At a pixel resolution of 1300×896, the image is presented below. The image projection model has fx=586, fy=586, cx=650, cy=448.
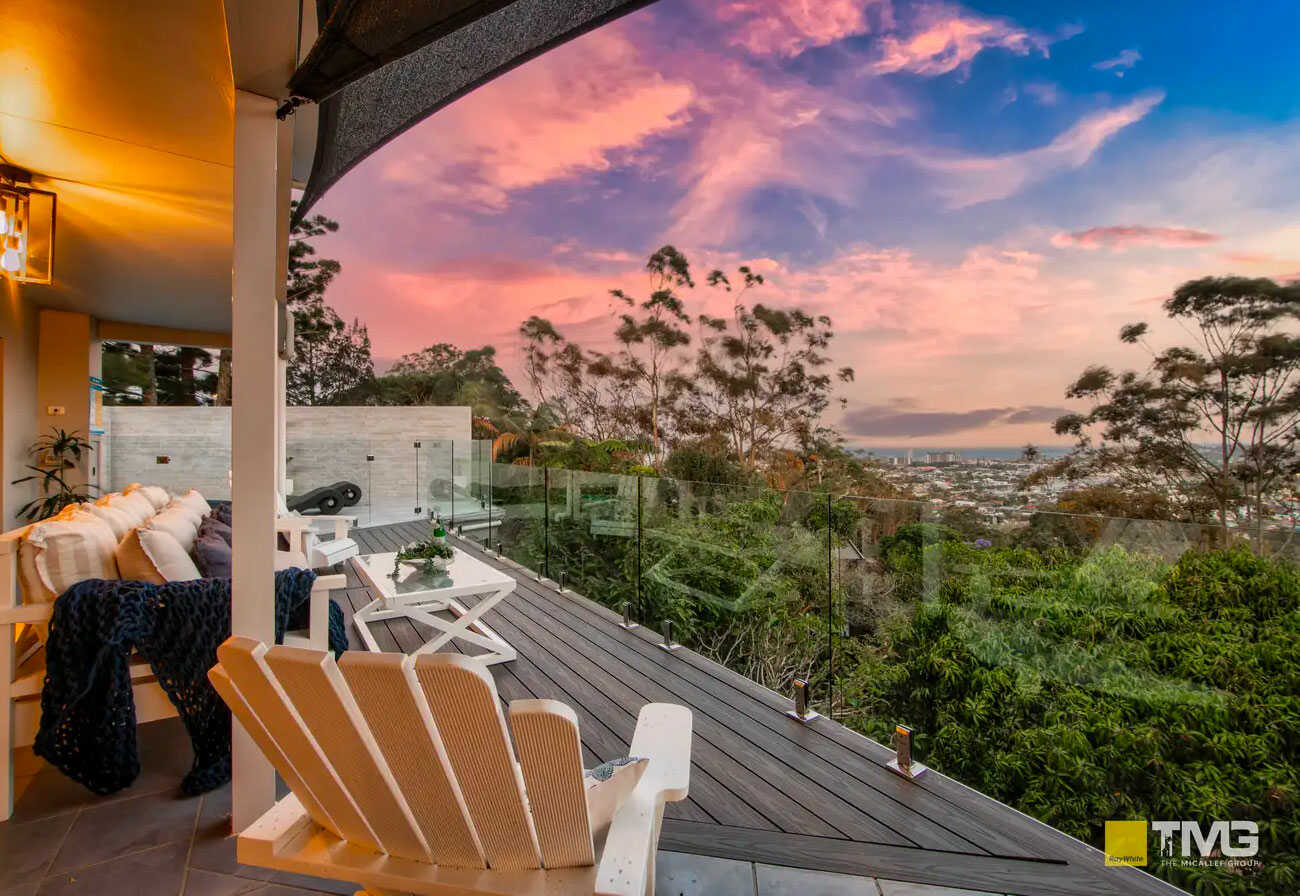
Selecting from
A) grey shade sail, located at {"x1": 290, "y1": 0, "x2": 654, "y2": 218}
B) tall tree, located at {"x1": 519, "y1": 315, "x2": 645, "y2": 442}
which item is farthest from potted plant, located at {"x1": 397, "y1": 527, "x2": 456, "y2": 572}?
tall tree, located at {"x1": 519, "y1": 315, "x2": 645, "y2": 442}

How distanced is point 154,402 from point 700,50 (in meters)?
12.7

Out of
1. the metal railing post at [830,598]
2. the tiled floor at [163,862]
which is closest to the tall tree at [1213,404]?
the metal railing post at [830,598]

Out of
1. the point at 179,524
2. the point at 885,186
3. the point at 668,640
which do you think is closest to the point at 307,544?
the point at 179,524

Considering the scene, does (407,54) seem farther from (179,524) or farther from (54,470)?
(54,470)

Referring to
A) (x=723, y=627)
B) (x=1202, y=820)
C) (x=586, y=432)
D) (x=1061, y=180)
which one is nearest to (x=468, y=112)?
(x=586, y=432)

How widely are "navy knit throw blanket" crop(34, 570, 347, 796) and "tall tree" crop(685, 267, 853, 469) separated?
13.6 metres

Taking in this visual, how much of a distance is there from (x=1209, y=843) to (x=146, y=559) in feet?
12.9

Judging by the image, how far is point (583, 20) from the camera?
1.58 metres

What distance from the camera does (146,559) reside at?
2.25 metres

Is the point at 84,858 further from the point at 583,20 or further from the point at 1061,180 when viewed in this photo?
the point at 1061,180

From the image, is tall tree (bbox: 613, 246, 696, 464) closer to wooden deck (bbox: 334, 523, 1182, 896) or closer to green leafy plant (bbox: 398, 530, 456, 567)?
green leafy plant (bbox: 398, 530, 456, 567)

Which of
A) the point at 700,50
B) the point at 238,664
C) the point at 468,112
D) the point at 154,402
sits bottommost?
the point at 238,664

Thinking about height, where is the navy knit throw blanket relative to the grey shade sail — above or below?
below

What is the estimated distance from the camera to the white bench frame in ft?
6.48
